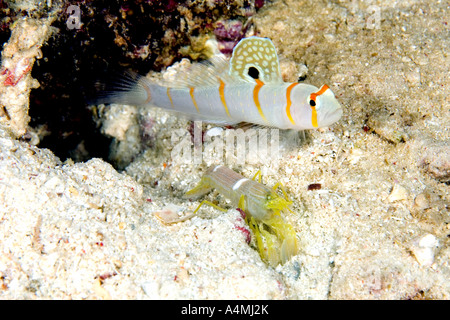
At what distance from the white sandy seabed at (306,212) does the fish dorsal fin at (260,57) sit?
0.66 meters

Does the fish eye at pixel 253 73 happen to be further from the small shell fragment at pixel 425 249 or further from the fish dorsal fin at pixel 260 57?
the small shell fragment at pixel 425 249

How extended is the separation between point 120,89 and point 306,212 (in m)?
2.25

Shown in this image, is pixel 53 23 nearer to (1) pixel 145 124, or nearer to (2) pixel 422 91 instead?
(1) pixel 145 124

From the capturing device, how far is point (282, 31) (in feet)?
12.2

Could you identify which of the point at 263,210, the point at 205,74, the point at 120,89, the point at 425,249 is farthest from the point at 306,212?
the point at 120,89

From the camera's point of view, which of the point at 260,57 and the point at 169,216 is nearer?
the point at 169,216

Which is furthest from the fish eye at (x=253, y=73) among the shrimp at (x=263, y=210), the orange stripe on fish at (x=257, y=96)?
the shrimp at (x=263, y=210)

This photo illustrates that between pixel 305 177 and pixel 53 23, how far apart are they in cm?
270

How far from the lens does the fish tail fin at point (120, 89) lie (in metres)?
3.28

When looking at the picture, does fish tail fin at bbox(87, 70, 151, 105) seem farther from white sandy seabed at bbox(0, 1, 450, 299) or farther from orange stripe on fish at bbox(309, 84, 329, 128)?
orange stripe on fish at bbox(309, 84, 329, 128)

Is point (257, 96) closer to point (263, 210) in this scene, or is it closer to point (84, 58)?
point (263, 210)

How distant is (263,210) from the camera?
2539 mm

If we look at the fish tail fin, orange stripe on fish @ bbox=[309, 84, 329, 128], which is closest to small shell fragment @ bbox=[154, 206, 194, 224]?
orange stripe on fish @ bbox=[309, 84, 329, 128]
